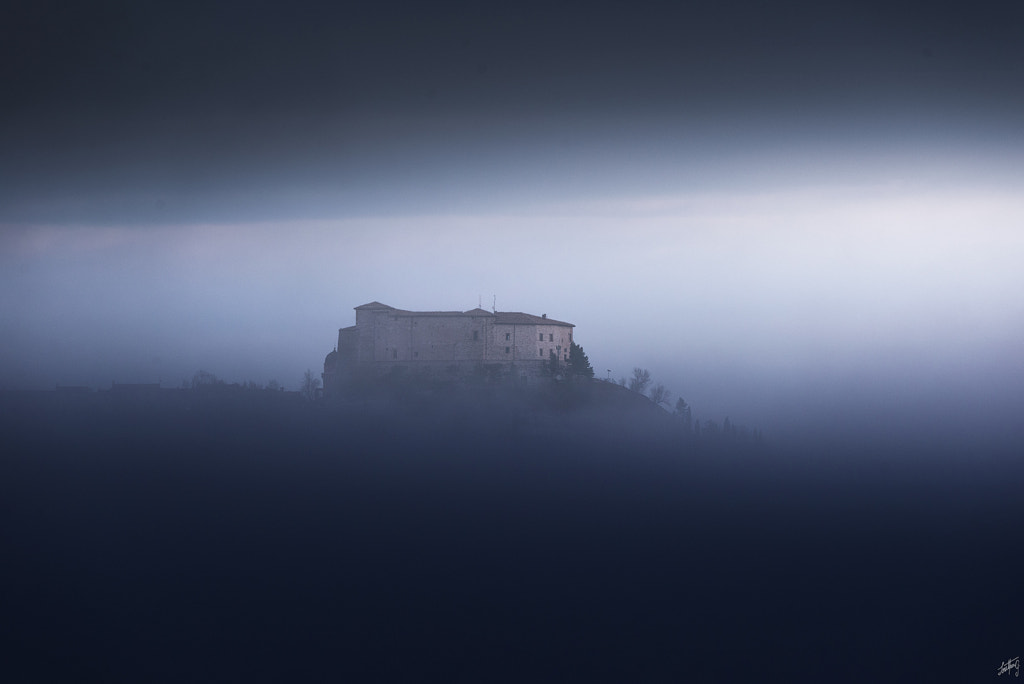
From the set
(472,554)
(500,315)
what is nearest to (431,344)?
(500,315)

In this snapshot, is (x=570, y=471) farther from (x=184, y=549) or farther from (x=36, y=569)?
(x=36, y=569)

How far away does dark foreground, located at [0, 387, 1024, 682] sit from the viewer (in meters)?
34.7

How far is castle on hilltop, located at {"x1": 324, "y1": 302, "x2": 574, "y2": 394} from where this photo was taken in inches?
1588

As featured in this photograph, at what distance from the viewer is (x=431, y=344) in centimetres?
4041

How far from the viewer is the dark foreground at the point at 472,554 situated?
34.7 meters

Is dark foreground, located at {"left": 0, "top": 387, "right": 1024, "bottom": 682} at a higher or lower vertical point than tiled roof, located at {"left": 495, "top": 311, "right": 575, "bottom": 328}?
lower

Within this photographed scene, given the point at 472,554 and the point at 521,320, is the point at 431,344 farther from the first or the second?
the point at 472,554

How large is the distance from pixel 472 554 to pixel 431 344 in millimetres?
17487

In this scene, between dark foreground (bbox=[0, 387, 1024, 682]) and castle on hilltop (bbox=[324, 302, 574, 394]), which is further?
castle on hilltop (bbox=[324, 302, 574, 394])

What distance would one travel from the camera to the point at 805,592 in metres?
44.1

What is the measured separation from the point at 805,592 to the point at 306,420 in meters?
34.2

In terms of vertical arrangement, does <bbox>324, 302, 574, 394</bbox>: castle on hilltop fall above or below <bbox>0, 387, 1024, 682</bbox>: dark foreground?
above

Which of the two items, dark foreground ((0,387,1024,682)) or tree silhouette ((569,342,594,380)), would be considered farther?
tree silhouette ((569,342,594,380))

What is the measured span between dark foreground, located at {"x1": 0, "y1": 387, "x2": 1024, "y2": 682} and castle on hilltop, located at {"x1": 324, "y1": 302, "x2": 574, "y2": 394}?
4170 millimetres
